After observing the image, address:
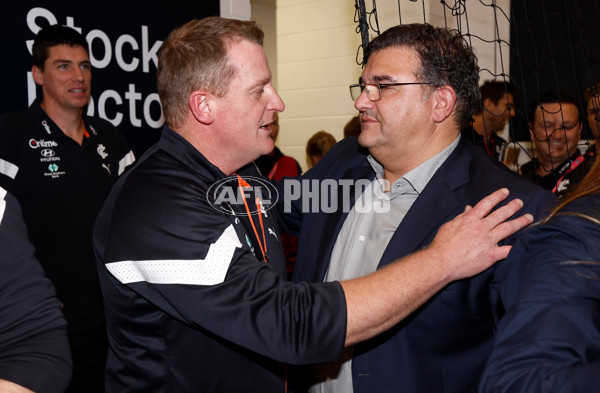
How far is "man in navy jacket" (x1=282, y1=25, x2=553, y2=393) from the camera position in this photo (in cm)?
134

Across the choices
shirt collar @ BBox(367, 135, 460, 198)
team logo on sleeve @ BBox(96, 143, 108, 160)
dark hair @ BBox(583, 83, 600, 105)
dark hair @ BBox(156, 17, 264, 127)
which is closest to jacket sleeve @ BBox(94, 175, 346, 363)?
dark hair @ BBox(156, 17, 264, 127)

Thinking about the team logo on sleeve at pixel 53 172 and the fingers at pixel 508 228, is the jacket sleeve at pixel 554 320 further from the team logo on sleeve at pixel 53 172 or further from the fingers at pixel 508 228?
the team logo on sleeve at pixel 53 172

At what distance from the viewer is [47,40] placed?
2607mm

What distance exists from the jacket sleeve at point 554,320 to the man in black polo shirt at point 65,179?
2253mm

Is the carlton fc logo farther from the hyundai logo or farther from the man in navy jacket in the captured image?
the man in navy jacket

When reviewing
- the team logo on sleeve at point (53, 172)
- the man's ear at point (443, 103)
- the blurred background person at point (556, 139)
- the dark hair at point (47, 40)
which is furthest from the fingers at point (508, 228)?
the dark hair at point (47, 40)

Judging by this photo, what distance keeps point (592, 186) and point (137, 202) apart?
2.91ft

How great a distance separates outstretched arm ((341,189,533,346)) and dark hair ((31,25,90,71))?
6.94 feet

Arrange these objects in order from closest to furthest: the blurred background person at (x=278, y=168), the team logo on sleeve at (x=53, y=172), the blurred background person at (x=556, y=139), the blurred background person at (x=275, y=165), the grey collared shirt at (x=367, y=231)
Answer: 1. the grey collared shirt at (x=367, y=231)
2. the team logo on sleeve at (x=53, y=172)
3. the blurred background person at (x=556, y=139)
4. the blurred background person at (x=278, y=168)
5. the blurred background person at (x=275, y=165)

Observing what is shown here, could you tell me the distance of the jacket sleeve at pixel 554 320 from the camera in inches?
30.0

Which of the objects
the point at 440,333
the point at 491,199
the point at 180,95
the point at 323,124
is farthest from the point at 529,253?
the point at 323,124

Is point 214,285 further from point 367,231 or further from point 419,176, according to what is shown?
point 419,176

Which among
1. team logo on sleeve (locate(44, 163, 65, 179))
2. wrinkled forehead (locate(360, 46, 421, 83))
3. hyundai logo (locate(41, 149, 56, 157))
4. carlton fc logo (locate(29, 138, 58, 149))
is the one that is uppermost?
wrinkled forehead (locate(360, 46, 421, 83))

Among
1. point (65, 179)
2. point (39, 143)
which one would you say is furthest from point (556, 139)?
point (39, 143)
